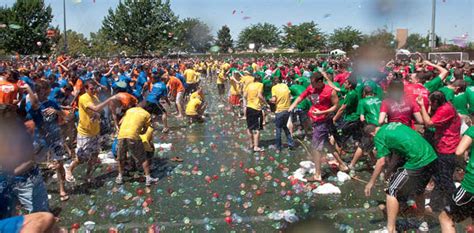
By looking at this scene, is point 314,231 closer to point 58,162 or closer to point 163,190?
point 163,190

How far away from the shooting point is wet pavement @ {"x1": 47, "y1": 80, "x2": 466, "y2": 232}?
536 cm

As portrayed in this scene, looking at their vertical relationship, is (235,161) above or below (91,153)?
below

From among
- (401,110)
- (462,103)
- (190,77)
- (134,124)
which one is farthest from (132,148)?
(190,77)

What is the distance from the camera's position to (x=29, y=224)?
2.88 metres

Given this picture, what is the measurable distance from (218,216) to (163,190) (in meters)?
1.47

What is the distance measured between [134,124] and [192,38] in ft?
201

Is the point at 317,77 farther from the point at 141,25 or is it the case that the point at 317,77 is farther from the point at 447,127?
the point at 141,25

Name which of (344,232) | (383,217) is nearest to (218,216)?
(344,232)

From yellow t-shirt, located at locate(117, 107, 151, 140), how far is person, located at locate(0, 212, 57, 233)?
376 cm

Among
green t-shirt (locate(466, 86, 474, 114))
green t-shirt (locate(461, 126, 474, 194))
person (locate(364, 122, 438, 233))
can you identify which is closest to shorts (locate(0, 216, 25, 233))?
person (locate(364, 122, 438, 233))

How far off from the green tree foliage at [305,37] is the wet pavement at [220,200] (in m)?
51.7

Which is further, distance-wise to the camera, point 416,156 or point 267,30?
point 267,30

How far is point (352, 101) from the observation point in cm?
777

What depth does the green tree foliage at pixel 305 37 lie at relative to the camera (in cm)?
5909
